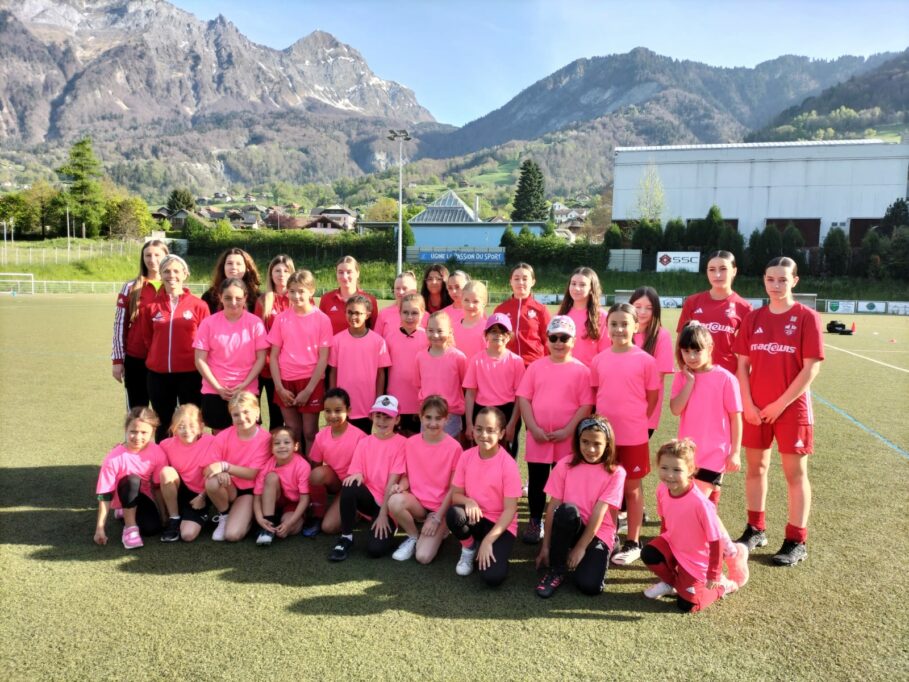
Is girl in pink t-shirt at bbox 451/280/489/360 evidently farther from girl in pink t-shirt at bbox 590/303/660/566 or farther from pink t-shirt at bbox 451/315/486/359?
girl in pink t-shirt at bbox 590/303/660/566

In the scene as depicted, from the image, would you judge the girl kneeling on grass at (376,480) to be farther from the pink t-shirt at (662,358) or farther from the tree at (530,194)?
the tree at (530,194)

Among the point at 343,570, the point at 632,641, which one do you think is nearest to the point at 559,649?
the point at 632,641

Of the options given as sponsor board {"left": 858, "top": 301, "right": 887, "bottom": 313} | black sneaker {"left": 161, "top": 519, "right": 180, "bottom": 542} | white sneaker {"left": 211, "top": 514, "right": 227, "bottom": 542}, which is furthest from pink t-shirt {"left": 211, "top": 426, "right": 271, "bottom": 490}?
sponsor board {"left": 858, "top": 301, "right": 887, "bottom": 313}

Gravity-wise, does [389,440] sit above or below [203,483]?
above

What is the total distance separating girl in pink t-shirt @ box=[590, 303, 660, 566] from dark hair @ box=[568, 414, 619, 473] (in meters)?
0.23

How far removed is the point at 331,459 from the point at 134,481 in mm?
1372

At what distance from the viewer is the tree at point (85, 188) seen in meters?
62.2

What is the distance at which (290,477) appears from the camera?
4.51 meters

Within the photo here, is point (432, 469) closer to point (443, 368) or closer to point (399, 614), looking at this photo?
point (443, 368)

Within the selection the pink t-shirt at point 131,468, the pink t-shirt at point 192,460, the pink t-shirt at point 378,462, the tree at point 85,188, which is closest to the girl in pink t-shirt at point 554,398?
the pink t-shirt at point 378,462

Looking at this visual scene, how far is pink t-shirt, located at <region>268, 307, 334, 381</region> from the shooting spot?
4.96 meters

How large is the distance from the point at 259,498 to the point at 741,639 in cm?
326

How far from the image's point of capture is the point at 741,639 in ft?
10.5

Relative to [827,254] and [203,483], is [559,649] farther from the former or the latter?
[827,254]
